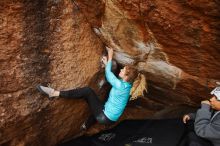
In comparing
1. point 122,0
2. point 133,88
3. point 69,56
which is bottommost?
point 133,88

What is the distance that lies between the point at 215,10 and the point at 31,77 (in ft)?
8.42

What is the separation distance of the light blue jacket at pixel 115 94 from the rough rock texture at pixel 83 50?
0.24 meters

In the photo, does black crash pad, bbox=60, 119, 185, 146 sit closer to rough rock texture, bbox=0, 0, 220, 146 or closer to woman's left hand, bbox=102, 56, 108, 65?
rough rock texture, bbox=0, 0, 220, 146

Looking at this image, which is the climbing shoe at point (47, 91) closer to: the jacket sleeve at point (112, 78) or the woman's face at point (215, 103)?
the jacket sleeve at point (112, 78)

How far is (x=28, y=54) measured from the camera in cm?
495

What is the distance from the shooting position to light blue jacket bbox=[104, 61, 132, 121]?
18.6ft

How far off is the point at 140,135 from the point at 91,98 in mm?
1221

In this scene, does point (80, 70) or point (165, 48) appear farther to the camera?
point (80, 70)

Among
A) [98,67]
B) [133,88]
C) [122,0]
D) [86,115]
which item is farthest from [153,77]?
[122,0]

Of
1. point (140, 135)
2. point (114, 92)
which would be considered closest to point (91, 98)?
point (114, 92)

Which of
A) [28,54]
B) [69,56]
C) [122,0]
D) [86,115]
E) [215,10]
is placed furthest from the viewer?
[86,115]

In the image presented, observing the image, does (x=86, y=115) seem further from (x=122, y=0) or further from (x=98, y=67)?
(x=122, y=0)

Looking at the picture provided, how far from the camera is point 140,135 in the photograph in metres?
6.33

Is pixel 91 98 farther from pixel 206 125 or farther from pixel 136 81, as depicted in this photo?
pixel 206 125
